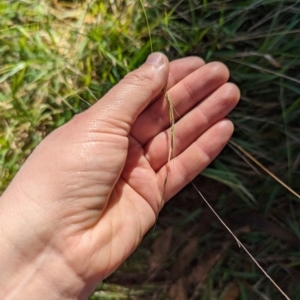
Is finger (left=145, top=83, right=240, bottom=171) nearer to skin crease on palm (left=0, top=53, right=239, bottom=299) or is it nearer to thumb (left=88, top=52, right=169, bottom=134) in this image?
skin crease on palm (left=0, top=53, right=239, bottom=299)

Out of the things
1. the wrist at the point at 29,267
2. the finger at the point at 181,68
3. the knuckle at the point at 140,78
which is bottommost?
the wrist at the point at 29,267

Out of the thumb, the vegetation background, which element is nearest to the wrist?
the vegetation background

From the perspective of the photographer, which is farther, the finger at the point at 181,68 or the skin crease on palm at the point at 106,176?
the finger at the point at 181,68

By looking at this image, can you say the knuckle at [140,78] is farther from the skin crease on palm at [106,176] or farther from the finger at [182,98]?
the finger at [182,98]

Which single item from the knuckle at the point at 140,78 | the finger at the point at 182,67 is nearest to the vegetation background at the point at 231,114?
the finger at the point at 182,67

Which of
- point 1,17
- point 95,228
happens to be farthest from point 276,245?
point 1,17

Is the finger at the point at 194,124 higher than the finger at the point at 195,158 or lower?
higher

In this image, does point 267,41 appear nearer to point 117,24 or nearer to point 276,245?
point 117,24
